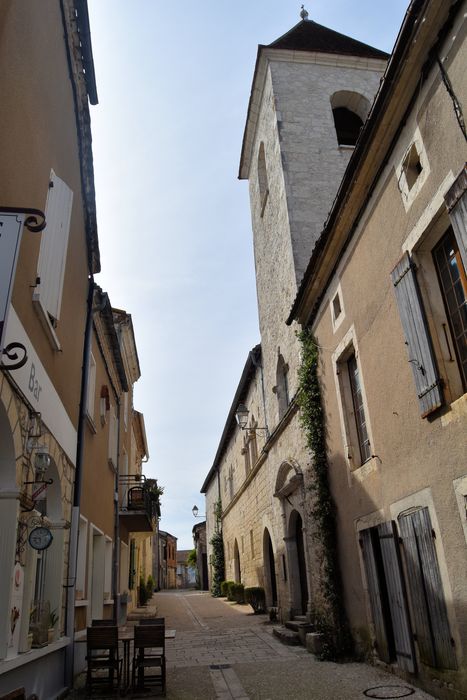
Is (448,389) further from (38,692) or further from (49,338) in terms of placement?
(38,692)

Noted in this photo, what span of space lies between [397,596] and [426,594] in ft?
2.63

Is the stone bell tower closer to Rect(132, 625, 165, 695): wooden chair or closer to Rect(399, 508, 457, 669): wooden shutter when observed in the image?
Rect(399, 508, 457, 669): wooden shutter

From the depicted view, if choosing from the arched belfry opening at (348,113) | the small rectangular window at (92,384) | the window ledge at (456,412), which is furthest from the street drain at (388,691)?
the arched belfry opening at (348,113)

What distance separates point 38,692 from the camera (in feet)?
18.1

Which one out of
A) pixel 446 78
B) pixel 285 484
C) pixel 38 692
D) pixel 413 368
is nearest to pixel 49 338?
pixel 38 692

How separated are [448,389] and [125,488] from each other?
480 inches

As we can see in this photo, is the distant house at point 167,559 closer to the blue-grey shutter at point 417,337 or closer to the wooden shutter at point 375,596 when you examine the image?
the wooden shutter at point 375,596

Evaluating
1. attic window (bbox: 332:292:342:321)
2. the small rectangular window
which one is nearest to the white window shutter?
the small rectangular window

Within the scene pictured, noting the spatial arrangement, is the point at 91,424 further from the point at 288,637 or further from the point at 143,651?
the point at 288,637

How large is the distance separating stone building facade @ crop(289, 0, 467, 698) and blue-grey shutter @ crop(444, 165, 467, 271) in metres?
0.02

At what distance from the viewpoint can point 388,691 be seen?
19.6 feet

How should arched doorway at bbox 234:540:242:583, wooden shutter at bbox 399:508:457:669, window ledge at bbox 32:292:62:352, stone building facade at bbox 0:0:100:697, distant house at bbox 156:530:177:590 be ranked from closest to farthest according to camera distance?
1. stone building facade at bbox 0:0:100:697
2. wooden shutter at bbox 399:508:457:669
3. window ledge at bbox 32:292:62:352
4. arched doorway at bbox 234:540:242:583
5. distant house at bbox 156:530:177:590

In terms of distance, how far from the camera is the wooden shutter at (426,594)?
17.7 ft

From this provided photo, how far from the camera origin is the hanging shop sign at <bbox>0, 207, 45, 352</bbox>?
3.39m
